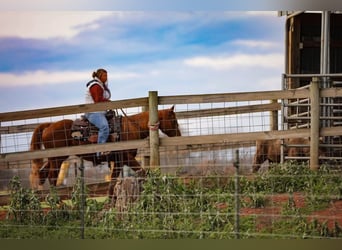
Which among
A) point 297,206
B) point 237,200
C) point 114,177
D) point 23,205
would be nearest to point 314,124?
point 297,206

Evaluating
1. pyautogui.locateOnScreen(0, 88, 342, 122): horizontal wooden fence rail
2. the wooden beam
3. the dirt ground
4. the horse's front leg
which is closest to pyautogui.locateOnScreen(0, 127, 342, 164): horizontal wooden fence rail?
the wooden beam

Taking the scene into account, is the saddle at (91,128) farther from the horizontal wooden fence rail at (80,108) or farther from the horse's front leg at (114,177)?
the horse's front leg at (114,177)

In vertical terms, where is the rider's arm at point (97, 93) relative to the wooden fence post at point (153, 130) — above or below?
above

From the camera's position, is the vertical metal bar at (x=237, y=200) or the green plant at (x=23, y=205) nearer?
the vertical metal bar at (x=237, y=200)

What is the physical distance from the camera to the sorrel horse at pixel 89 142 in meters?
3.83

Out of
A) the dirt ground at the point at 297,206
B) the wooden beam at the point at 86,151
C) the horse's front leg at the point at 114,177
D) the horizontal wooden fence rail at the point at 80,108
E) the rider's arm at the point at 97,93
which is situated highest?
the rider's arm at the point at 97,93

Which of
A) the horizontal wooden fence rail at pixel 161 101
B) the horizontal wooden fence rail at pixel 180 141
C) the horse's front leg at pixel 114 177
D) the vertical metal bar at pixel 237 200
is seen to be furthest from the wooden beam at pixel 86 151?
the vertical metal bar at pixel 237 200

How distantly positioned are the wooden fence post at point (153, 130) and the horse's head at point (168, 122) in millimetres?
33

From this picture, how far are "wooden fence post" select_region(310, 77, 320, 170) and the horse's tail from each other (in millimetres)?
1729

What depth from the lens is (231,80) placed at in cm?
385

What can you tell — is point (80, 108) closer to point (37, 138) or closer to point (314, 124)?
point (37, 138)

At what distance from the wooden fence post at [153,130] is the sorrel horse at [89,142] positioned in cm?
3

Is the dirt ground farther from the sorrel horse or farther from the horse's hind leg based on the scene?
the horse's hind leg

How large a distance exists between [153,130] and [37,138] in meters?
0.76
